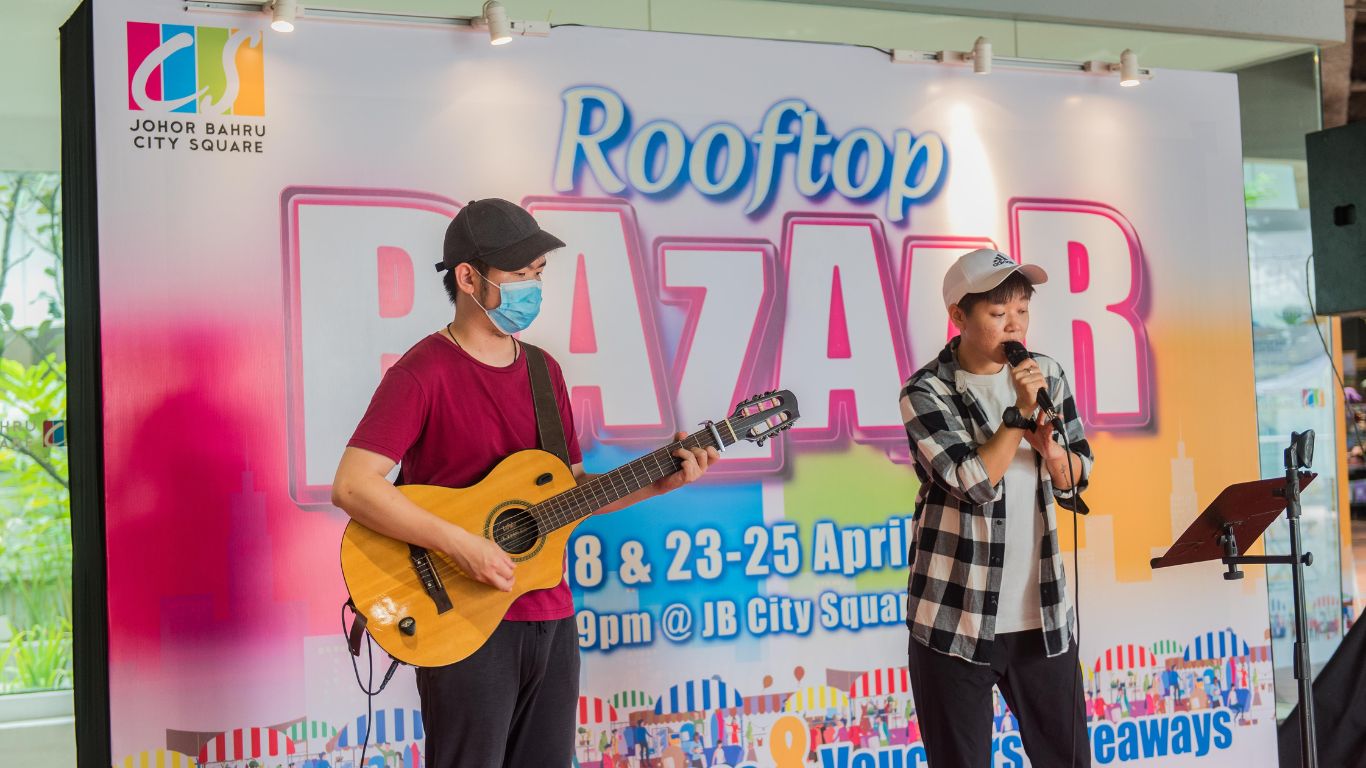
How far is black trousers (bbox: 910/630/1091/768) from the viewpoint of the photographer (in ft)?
8.69

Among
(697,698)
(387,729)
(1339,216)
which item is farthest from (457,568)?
(1339,216)

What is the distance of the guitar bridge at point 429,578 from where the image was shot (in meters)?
2.46

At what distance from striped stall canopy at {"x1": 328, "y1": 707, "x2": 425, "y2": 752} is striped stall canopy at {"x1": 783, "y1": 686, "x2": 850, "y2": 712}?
1216 mm

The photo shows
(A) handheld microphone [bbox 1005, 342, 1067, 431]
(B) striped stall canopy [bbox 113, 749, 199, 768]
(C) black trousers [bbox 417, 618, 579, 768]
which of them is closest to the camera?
(C) black trousers [bbox 417, 618, 579, 768]

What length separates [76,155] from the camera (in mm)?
3359

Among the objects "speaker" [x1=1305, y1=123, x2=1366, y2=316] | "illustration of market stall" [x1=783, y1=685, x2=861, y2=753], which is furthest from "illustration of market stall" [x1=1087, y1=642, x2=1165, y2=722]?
"speaker" [x1=1305, y1=123, x2=1366, y2=316]

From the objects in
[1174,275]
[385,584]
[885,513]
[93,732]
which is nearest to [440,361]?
[385,584]

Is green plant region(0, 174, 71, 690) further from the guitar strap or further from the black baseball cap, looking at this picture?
the guitar strap

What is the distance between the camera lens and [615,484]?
2678 millimetres

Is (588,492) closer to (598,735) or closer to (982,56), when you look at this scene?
(598,735)

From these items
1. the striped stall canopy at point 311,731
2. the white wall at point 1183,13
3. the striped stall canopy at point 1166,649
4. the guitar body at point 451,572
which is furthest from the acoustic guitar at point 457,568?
the striped stall canopy at point 1166,649

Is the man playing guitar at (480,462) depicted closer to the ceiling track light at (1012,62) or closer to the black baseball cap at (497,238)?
the black baseball cap at (497,238)

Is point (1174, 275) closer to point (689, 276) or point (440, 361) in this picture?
point (689, 276)

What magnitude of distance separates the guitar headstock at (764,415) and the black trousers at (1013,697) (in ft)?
2.14
